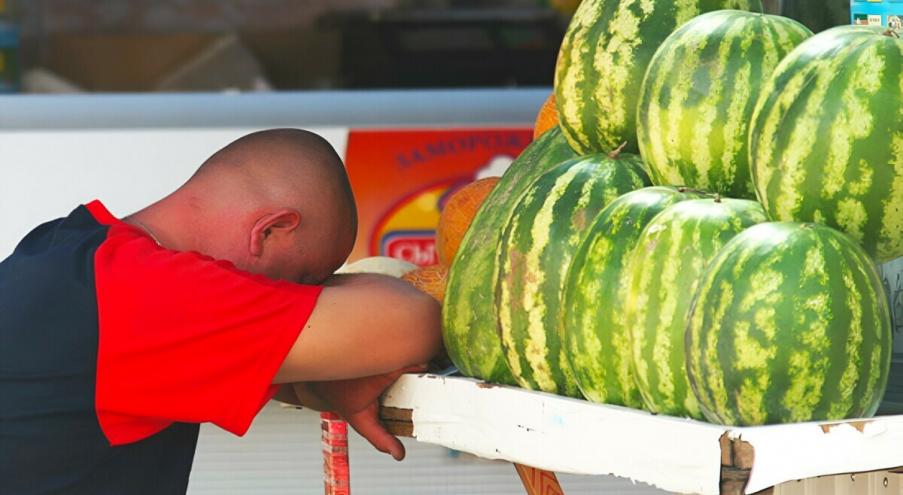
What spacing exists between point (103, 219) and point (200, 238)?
0.16m

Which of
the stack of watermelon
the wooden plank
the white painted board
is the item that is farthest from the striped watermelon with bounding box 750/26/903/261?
the wooden plank

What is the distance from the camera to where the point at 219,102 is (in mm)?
4594

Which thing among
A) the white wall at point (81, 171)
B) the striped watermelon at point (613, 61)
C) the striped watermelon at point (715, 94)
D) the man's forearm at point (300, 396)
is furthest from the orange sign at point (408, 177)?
the striped watermelon at point (715, 94)

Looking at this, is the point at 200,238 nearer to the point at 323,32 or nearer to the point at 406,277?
the point at 406,277

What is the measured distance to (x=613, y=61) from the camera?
5.94 feet

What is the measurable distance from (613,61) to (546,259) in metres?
0.31

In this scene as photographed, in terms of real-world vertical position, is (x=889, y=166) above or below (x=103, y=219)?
above

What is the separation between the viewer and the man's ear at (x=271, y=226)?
2.03 m

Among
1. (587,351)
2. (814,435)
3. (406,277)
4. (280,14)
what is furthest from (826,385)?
(280,14)

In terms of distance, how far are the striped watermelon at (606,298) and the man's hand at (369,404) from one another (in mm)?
387

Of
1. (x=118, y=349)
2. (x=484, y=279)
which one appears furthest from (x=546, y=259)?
(x=118, y=349)

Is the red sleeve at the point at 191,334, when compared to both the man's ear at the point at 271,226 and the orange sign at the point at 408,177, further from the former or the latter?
the orange sign at the point at 408,177

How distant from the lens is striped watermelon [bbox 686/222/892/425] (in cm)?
136

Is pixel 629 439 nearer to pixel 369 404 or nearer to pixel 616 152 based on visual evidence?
pixel 616 152
